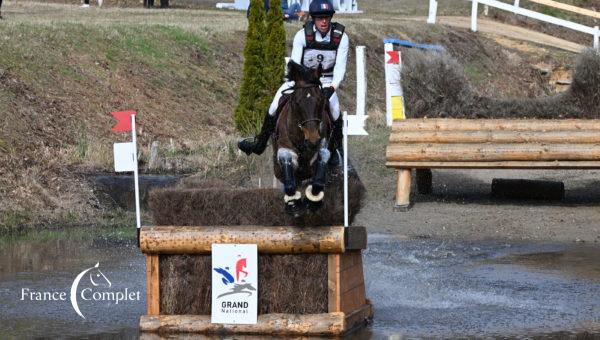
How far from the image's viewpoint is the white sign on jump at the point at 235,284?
36.1 ft

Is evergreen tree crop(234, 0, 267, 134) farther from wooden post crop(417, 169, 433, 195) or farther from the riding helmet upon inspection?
the riding helmet

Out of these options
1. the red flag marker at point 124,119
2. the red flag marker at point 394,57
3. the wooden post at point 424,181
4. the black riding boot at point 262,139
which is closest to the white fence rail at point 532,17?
the red flag marker at point 394,57

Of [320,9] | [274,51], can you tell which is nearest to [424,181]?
[274,51]

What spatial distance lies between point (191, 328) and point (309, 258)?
1.17m

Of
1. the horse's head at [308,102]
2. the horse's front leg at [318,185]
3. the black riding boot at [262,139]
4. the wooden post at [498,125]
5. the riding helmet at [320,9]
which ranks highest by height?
the riding helmet at [320,9]

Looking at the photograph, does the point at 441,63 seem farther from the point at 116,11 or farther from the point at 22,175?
the point at 116,11

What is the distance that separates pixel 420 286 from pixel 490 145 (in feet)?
15.8

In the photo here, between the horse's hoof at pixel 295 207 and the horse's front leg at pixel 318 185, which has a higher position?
the horse's front leg at pixel 318 185

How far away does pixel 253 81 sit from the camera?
22.9 metres

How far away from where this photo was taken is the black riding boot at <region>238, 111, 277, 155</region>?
38.5 ft

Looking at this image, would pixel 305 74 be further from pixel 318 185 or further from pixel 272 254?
pixel 272 254

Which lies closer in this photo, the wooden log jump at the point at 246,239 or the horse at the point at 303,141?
the horse at the point at 303,141

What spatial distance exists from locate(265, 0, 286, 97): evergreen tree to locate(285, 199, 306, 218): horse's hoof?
1214 centimetres

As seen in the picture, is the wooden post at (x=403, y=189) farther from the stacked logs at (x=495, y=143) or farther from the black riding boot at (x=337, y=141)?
the black riding boot at (x=337, y=141)
